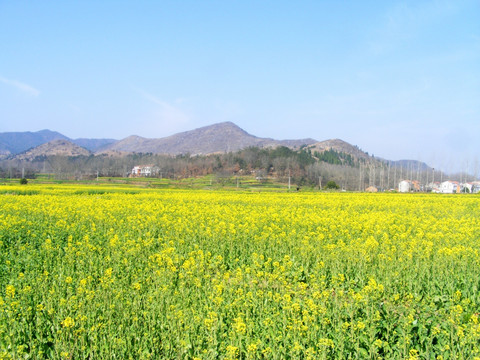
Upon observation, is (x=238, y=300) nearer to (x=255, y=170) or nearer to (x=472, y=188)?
(x=255, y=170)

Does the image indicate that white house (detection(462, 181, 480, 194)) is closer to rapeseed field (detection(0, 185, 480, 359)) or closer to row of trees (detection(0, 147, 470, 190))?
row of trees (detection(0, 147, 470, 190))

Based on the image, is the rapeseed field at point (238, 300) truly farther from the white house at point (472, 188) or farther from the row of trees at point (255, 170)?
the white house at point (472, 188)

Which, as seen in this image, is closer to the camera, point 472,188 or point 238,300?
point 238,300

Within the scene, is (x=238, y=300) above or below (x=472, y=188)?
below

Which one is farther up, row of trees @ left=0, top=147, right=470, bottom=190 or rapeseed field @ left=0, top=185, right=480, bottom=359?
row of trees @ left=0, top=147, right=470, bottom=190

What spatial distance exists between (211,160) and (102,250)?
112977 mm

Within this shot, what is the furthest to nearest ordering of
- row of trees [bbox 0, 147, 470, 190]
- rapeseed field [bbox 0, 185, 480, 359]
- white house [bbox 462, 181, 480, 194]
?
row of trees [bbox 0, 147, 470, 190]
white house [bbox 462, 181, 480, 194]
rapeseed field [bbox 0, 185, 480, 359]

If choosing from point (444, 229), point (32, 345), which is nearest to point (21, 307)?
point (32, 345)

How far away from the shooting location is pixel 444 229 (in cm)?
1295

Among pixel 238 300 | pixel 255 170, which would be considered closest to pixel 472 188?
pixel 255 170

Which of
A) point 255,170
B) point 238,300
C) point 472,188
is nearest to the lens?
point 238,300

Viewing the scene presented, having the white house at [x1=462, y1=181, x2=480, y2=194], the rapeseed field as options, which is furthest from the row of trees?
the rapeseed field

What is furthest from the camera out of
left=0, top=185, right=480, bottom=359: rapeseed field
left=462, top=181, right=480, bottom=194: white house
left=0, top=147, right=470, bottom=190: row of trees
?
left=0, top=147, right=470, bottom=190: row of trees

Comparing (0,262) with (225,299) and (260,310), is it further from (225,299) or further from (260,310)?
(260,310)
